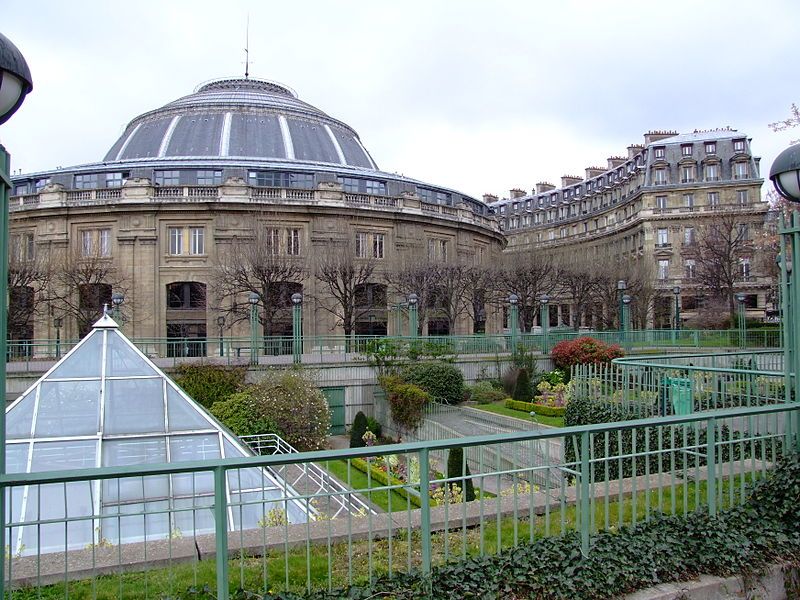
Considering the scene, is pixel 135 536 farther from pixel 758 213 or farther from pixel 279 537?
pixel 758 213

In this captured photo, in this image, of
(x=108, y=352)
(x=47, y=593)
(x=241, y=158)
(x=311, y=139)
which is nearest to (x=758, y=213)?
(x=311, y=139)

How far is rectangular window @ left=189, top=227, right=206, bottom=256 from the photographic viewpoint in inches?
1610

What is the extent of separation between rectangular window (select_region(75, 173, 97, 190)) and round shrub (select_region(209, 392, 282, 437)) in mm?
31000

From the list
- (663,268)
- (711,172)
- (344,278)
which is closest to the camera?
(344,278)

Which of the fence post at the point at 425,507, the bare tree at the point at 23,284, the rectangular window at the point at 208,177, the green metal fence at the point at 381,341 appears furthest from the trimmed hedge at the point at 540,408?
the rectangular window at the point at 208,177

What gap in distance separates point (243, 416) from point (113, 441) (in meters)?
9.63

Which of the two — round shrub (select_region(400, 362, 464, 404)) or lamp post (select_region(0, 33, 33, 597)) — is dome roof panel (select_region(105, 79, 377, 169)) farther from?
lamp post (select_region(0, 33, 33, 597))

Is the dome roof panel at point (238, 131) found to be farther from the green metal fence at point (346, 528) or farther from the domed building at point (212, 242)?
the green metal fence at point (346, 528)

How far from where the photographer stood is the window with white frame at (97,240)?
4084 centimetres

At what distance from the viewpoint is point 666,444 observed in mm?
10062

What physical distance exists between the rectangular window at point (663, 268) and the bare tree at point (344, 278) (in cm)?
3146

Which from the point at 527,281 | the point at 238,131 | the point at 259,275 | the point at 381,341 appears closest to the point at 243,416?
the point at 381,341

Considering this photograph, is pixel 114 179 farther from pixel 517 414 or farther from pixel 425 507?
pixel 425 507

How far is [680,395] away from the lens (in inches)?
424
